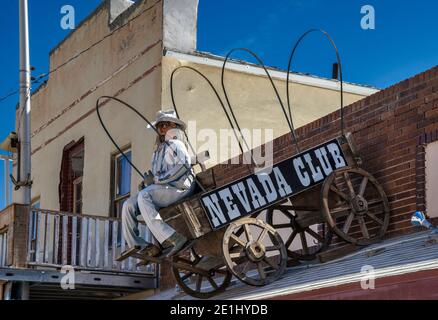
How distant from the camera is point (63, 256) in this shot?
46.4 ft

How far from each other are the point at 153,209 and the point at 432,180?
2973mm

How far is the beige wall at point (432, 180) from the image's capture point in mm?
9914

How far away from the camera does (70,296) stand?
16094 millimetres

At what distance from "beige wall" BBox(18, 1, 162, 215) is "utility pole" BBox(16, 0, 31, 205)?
65.3 inches

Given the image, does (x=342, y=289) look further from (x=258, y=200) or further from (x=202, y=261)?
(x=202, y=261)

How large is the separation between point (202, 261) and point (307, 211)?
144 cm

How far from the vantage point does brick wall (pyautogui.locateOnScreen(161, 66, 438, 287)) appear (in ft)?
33.4

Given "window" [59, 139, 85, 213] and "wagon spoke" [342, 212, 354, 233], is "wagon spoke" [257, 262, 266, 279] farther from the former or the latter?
"window" [59, 139, 85, 213]

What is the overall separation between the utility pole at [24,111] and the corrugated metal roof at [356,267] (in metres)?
5.06

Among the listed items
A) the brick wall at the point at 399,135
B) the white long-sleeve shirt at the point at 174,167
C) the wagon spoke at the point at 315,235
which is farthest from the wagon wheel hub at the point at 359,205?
the white long-sleeve shirt at the point at 174,167

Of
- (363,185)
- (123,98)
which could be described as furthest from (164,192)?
(123,98)

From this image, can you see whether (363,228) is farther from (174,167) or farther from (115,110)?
(115,110)

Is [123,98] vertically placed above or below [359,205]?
above

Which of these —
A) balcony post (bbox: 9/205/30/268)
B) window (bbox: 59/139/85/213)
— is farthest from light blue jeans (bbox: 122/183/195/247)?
window (bbox: 59/139/85/213)
